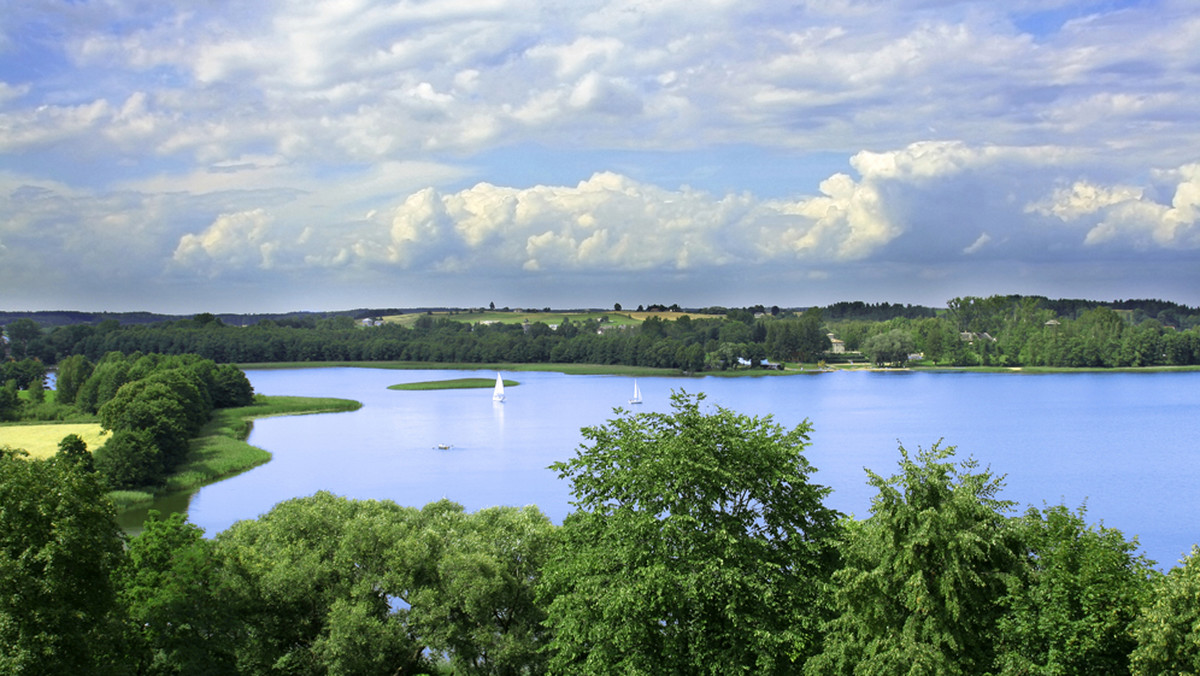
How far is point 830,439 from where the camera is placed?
62.1 metres

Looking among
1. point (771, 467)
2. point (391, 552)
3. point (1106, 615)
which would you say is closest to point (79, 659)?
point (391, 552)

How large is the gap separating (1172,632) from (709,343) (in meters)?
136

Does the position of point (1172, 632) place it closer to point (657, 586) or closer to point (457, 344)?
point (657, 586)

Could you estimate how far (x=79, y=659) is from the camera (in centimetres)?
1509

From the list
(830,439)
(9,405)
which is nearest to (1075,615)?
(830,439)

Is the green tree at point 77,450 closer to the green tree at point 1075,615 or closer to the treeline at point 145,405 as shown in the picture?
the treeline at point 145,405

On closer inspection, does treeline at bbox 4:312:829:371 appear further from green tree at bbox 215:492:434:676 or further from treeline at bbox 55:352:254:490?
green tree at bbox 215:492:434:676

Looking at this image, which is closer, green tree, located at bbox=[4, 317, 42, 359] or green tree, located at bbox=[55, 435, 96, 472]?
green tree, located at bbox=[55, 435, 96, 472]

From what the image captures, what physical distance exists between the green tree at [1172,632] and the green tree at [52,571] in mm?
16264

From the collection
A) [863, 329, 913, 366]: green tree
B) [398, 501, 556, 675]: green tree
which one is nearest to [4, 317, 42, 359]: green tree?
[863, 329, 913, 366]: green tree

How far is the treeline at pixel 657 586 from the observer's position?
13102 millimetres

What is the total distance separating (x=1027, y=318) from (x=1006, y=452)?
368ft

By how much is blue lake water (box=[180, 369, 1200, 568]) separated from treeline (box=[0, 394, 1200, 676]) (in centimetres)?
324

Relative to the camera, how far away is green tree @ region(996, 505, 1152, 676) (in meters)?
12.7
